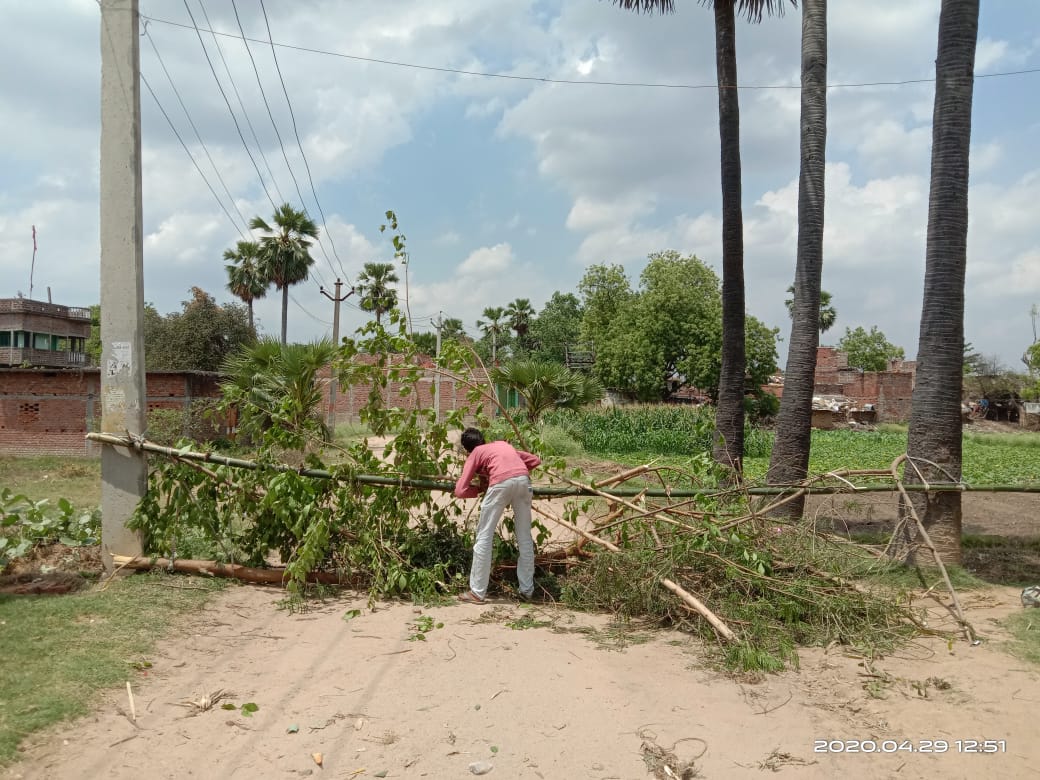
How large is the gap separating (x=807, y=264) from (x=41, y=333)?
5053 centimetres

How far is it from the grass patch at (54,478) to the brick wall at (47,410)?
0.63 meters

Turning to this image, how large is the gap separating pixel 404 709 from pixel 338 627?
1638mm

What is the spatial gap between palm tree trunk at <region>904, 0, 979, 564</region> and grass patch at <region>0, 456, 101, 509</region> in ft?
39.3

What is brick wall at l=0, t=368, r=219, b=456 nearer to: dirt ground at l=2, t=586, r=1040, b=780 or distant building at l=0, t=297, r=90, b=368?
dirt ground at l=2, t=586, r=1040, b=780

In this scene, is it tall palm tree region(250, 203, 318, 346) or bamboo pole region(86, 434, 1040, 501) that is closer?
bamboo pole region(86, 434, 1040, 501)

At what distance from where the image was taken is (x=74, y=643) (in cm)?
496

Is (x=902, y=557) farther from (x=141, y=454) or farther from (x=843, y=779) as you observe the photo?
(x=141, y=454)

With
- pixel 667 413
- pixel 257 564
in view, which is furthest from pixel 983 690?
pixel 667 413

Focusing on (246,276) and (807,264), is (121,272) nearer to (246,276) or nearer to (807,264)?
(807,264)

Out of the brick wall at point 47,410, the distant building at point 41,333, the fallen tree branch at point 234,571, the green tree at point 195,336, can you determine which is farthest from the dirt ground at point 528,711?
the distant building at point 41,333

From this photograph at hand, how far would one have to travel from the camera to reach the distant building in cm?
4503

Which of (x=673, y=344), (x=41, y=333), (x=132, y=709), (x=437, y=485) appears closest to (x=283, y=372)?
(x=437, y=485)

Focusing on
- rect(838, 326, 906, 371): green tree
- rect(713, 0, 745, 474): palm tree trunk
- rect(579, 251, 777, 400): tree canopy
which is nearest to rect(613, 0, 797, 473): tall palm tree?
rect(713, 0, 745, 474): palm tree trunk

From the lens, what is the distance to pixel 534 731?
4.14m
